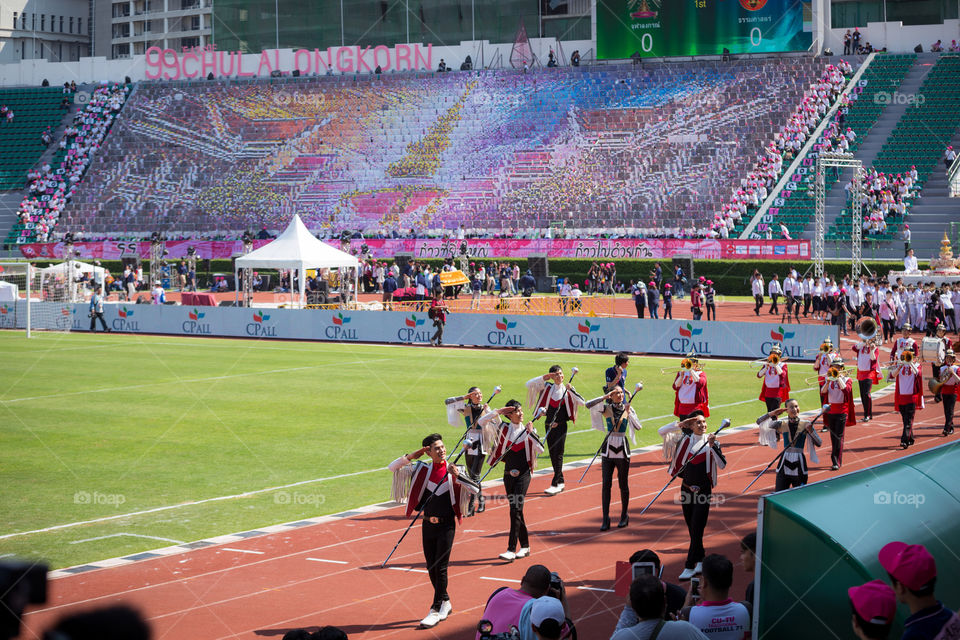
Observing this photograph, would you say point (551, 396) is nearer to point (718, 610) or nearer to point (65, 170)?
point (718, 610)

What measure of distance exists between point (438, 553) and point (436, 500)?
59cm

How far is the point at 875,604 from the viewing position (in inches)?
247

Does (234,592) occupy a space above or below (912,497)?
below

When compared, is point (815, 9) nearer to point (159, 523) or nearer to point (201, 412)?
point (201, 412)

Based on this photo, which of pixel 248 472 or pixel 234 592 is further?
pixel 248 472

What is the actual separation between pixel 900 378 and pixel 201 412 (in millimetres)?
15708

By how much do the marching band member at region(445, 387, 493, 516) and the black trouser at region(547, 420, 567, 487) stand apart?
145 cm

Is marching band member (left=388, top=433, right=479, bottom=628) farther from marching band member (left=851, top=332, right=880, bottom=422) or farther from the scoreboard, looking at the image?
the scoreboard

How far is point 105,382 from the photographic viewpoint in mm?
31062

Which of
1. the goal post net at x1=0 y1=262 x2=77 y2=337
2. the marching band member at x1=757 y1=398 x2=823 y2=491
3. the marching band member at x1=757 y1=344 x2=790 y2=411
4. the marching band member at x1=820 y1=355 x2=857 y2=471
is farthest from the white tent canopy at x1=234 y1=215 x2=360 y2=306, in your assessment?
the marching band member at x1=757 y1=398 x2=823 y2=491

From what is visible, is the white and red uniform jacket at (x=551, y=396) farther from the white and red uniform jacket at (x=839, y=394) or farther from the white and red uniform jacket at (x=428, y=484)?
the white and red uniform jacket at (x=428, y=484)

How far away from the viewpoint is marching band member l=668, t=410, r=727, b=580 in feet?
43.6

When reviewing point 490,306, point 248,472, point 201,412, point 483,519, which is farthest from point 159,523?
point 490,306

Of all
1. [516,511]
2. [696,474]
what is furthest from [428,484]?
[696,474]
